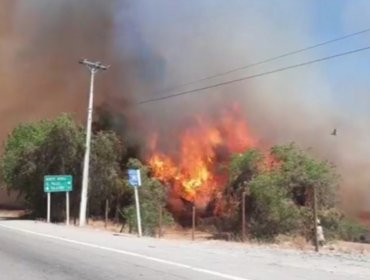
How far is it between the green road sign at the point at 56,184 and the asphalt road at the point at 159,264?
13.6 metres

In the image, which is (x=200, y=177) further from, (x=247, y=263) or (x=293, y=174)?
(x=247, y=263)

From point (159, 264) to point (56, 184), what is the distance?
62.6 feet

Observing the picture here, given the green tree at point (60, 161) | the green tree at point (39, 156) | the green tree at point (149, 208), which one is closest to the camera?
the green tree at point (149, 208)

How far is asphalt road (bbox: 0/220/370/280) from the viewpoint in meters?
9.62

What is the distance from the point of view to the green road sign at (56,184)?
28.9m

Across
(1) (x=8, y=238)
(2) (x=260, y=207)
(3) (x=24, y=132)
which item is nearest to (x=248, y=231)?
(2) (x=260, y=207)

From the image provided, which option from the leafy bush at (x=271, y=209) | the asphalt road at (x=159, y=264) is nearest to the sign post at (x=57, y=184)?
the leafy bush at (x=271, y=209)

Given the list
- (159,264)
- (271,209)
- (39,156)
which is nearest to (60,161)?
(39,156)

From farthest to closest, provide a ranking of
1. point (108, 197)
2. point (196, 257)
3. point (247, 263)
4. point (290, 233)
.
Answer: point (108, 197)
point (290, 233)
point (196, 257)
point (247, 263)

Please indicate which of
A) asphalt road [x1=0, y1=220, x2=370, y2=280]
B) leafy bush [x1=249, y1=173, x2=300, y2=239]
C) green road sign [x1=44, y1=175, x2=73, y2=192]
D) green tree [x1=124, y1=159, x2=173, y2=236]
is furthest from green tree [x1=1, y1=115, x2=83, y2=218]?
asphalt road [x1=0, y1=220, x2=370, y2=280]

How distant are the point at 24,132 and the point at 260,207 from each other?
64.8 feet

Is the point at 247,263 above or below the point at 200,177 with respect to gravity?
below

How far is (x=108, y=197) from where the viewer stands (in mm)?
35156

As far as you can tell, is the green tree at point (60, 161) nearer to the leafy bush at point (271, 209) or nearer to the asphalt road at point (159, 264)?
the leafy bush at point (271, 209)
